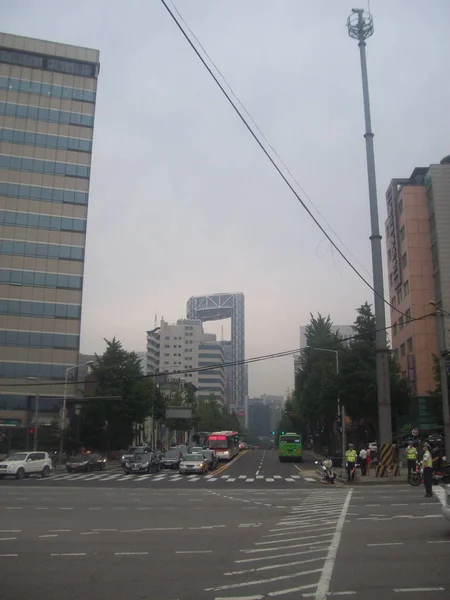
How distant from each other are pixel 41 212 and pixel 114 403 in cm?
2497

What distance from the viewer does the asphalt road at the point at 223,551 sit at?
783cm

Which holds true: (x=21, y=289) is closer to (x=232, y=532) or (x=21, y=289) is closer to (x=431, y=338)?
(x=431, y=338)

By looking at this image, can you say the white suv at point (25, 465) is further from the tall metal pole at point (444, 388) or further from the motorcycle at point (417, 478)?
the tall metal pole at point (444, 388)

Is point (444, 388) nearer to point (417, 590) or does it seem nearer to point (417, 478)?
point (417, 478)

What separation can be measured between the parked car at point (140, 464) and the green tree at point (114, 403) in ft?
53.2

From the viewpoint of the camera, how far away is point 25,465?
35.3 m

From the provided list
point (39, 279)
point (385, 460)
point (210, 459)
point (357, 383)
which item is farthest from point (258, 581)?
point (39, 279)

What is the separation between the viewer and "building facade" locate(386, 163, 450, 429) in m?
58.6

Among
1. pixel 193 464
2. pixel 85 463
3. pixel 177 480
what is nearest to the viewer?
pixel 177 480

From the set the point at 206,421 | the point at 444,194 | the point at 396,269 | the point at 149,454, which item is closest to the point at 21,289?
the point at 149,454

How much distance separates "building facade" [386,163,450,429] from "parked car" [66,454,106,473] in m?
31.3

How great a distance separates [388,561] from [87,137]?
71140mm

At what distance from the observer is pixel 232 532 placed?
12734 millimetres

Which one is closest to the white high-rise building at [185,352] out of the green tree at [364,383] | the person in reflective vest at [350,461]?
the green tree at [364,383]
